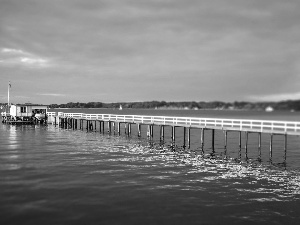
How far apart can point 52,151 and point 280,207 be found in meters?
21.8

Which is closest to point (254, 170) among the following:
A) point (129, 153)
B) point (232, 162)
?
point (232, 162)

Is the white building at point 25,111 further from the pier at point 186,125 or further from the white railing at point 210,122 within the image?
the white railing at point 210,122

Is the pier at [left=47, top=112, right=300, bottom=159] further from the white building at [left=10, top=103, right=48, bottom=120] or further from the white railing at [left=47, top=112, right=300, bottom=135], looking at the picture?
the white building at [left=10, top=103, right=48, bottom=120]

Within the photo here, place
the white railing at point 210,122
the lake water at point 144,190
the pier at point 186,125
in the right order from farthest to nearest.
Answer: the pier at point 186,125 → the white railing at point 210,122 → the lake water at point 144,190

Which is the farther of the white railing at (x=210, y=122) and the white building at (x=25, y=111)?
the white building at (x=25, y=111)

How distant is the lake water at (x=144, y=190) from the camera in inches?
519

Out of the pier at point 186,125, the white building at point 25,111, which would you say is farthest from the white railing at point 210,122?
the white building at point 25,111

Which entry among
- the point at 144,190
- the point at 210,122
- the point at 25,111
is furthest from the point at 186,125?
the point at 25,111

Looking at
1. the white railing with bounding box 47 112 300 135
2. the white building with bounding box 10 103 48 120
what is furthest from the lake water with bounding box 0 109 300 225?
the white building with bounding box 10 103 48 120

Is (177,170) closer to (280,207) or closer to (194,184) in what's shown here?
(194,184)

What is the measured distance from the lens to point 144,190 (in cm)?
1689

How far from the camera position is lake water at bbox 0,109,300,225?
43.2 feet

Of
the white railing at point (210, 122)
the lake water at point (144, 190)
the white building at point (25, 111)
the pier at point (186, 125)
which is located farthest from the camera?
the white building at point (25, 111)

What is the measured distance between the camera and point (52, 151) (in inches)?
1183
